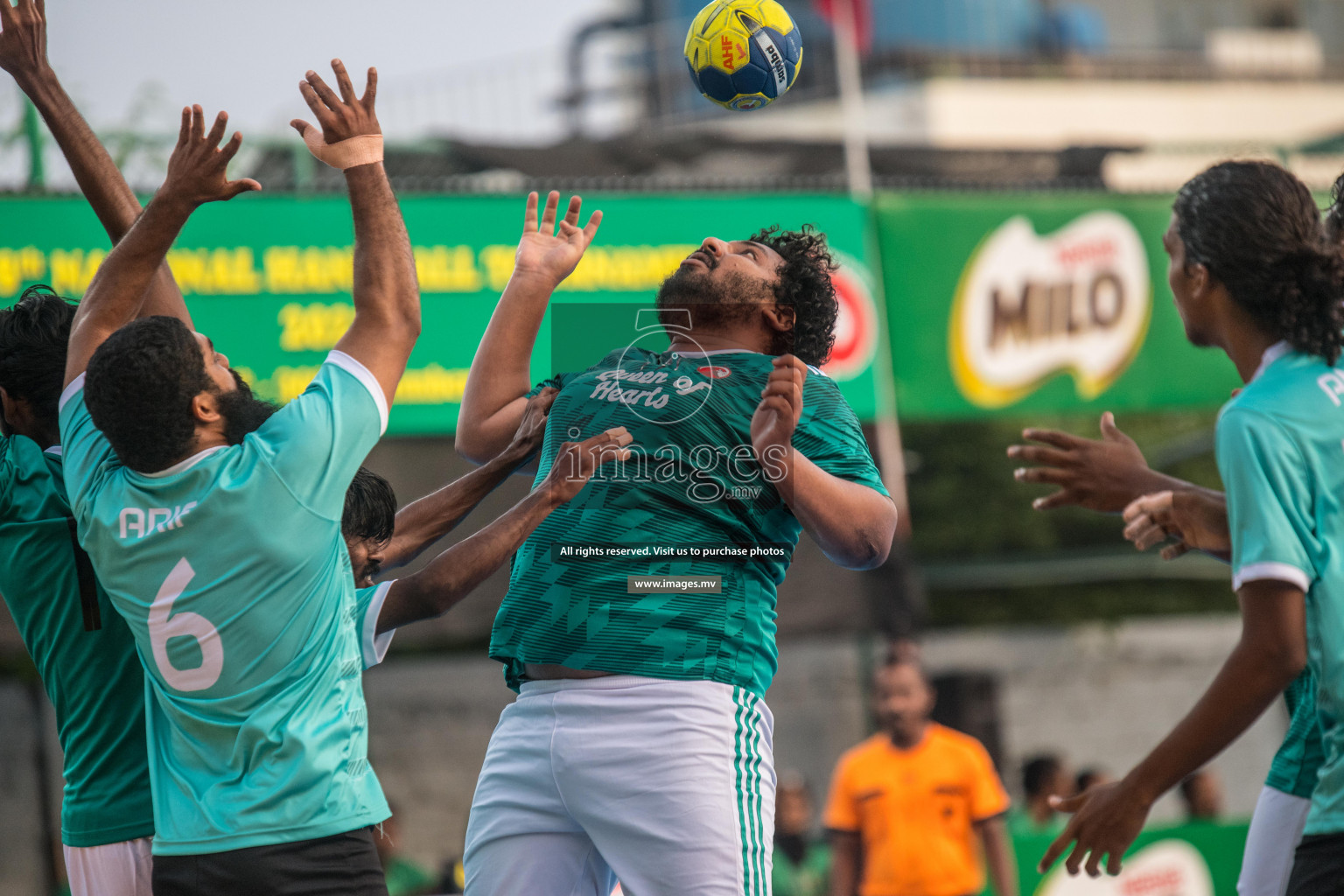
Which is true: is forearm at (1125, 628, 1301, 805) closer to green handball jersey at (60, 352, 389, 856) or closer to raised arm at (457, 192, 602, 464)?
green handball jersey at (60, 352, 389, 856)

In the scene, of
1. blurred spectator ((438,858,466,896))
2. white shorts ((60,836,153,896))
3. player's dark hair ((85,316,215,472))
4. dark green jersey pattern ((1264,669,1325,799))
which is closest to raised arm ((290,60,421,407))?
player's dark hair ((85,316,215,472))

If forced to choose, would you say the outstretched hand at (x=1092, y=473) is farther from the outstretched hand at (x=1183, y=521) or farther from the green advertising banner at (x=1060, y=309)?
the green advertising banner at (x=1060, y=309)

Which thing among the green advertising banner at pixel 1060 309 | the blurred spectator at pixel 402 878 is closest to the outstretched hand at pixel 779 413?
the blurred spectator at pixel 402 878

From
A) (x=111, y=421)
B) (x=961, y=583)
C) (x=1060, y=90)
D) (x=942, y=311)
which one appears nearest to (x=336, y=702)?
(x=111, y=421)

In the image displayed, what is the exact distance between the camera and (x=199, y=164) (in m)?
3.16

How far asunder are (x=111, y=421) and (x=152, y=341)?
7.6 inches

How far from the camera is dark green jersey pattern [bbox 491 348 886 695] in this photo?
3.29m

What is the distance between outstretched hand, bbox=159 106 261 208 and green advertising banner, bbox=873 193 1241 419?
620 centimetres

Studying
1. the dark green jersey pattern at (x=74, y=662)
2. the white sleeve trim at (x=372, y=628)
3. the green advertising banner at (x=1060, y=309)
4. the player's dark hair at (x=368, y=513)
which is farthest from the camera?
the green advertising banner at (x=1060, y=309)

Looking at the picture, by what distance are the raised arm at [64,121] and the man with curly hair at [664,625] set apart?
46.9 inches

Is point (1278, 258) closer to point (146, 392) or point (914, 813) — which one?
point (146, 392)

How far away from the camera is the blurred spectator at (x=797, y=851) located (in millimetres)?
8359

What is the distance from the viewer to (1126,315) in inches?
359

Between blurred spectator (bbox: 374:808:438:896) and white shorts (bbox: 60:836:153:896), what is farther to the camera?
blurred spectator (bbox: 374:808:438:896)
